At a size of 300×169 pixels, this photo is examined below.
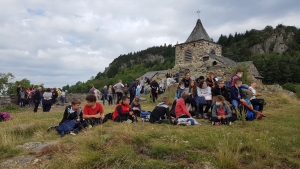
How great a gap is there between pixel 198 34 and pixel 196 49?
2161mm

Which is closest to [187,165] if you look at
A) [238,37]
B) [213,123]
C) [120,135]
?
[120,135]

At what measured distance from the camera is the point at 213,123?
6723 mm

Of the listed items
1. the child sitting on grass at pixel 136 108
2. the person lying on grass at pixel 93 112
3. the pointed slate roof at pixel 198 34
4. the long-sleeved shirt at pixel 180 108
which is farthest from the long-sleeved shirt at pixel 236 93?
the pointed slate roof at pixel 198 34

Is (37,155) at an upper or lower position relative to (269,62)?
lower

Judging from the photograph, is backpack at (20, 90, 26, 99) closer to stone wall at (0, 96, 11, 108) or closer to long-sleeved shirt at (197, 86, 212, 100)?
stone wall at (0, 96, 11, 108)

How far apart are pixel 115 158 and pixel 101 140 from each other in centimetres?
81

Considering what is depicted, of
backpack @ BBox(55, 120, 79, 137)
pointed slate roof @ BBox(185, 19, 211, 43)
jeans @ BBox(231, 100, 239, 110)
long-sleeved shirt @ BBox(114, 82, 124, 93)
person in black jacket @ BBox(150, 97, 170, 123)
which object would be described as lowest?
backpack @ BBox(55, 120, 79, 137)

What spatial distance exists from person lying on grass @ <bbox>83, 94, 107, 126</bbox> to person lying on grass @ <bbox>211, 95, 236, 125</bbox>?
3.31 meters

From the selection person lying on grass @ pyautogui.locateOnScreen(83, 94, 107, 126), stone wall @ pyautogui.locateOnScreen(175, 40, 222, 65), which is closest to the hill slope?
stone wall @ pyautogui.locateOnScreen(175, 40, 222, 65)

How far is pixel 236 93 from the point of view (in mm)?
7516

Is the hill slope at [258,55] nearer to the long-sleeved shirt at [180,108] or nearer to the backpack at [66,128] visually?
the long-sleeved shirt at [180,108]

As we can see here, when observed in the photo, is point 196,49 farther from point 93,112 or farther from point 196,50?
point 93,112

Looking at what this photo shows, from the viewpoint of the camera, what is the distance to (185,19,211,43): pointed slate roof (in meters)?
28.7

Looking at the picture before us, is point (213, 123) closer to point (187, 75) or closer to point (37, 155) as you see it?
point (187, 75)
